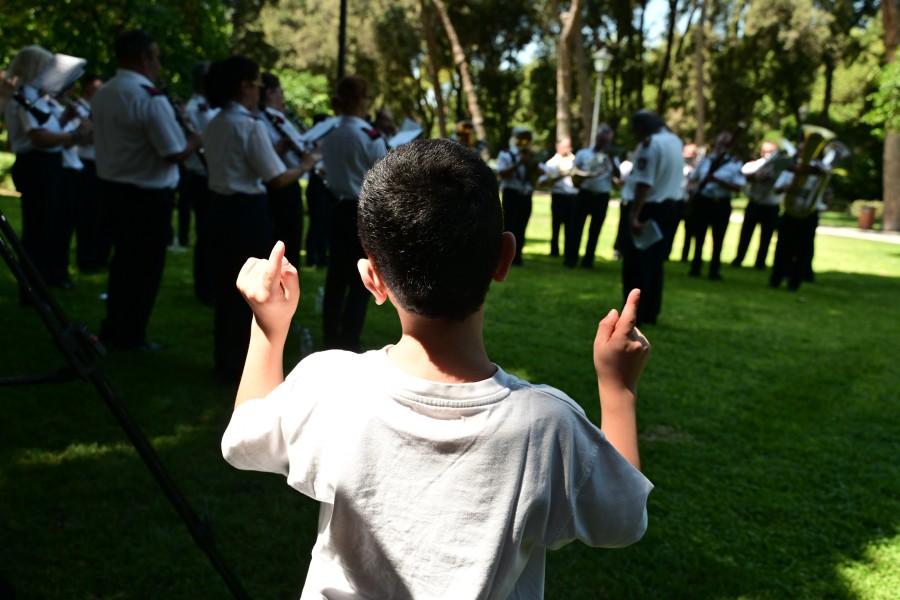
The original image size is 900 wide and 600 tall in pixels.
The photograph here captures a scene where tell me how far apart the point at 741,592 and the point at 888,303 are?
9426 mm

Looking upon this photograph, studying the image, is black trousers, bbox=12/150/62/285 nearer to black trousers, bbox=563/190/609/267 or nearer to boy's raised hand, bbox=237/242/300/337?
boy's raised hand, bbox=237/242/300/337

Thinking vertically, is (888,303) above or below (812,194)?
below

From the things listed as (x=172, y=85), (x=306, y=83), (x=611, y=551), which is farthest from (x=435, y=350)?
(x=306, y=83)

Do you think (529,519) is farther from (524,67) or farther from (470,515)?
(524,67)

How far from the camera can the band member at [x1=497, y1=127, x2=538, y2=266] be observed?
13008 millimetres

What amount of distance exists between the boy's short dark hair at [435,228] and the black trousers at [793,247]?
11.2m

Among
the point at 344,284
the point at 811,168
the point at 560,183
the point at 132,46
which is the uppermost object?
the point at 132,46

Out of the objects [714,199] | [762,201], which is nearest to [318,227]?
[714,199]

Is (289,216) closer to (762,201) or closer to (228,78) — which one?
(228,78)

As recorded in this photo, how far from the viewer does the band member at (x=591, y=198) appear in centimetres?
1305

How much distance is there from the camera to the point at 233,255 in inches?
220

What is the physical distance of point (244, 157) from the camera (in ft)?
18.1

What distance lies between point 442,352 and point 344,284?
498 centimetres

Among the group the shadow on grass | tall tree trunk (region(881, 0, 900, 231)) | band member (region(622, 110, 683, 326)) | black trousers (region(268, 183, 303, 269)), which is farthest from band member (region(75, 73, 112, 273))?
tall tree trunk (region(881, 0, 900, 231))
